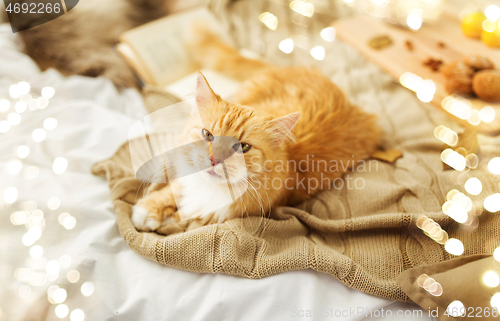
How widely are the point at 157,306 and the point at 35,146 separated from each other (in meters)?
0.70

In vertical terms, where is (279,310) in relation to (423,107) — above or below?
below

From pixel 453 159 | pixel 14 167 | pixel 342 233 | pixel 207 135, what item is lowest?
pixel 342 233

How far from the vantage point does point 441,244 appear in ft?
2.76

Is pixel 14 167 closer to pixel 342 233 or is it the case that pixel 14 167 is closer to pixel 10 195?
pixel 10 195

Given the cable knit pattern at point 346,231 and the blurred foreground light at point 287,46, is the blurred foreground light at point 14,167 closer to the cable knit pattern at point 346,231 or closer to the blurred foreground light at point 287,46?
the cable knit pattern at point 346,231

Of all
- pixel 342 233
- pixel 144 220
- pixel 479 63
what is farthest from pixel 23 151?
pixel 479 63

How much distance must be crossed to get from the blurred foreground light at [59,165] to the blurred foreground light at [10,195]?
130 mm


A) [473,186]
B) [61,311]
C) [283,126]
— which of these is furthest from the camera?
[473,186]

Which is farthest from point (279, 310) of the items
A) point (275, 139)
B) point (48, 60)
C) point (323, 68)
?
point (48, 60)

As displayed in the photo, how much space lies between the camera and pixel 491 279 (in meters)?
0.71

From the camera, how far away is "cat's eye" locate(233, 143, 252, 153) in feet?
2.70

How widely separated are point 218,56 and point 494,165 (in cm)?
124

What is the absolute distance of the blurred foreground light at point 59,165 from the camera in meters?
0.95

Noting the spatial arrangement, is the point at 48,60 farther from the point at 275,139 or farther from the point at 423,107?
the point at 423,107
